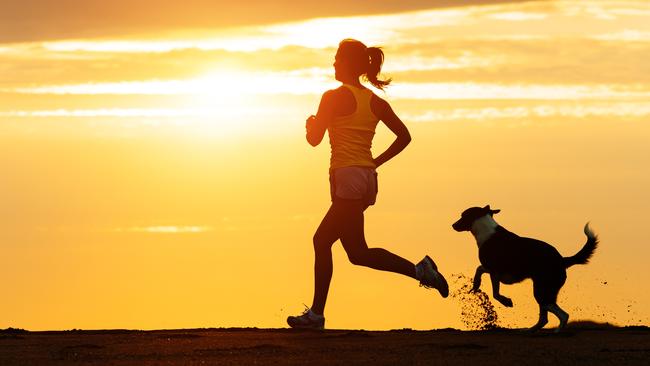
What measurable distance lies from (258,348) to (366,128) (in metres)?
2.48

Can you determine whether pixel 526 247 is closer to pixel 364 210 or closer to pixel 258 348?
pixel 364 210

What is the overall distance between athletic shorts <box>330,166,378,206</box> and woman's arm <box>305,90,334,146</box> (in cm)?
40

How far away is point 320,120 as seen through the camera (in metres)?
11.1

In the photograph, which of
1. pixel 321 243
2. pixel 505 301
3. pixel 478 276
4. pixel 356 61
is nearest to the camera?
pixel 356 61

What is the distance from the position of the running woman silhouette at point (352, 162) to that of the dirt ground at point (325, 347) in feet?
1.87

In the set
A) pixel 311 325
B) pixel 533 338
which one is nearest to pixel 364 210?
pixel 311 325

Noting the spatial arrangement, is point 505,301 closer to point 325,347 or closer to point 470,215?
point 470,215

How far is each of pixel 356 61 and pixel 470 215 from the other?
2.32m

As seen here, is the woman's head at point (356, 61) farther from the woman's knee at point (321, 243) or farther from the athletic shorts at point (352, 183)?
the woman's knee at point (321, 243)

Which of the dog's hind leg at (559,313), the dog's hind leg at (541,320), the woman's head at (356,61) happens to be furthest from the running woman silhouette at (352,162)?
the dog's hind leg at (559,313)

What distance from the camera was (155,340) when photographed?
11.1m

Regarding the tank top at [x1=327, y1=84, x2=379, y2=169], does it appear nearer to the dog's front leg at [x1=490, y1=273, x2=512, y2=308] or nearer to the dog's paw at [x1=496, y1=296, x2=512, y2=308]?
the dog's front leg at [x1=490, y1=273, x2=512, y2=308]

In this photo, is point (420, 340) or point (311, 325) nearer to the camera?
point (420, 340)

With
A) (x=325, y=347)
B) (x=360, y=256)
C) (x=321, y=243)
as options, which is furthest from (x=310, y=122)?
(x=325, y=347)
